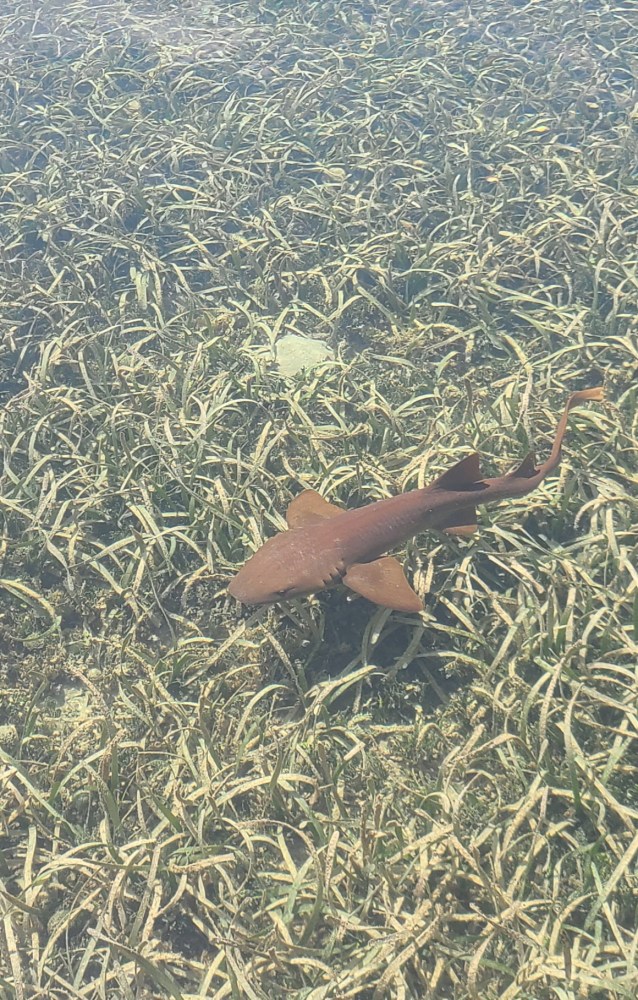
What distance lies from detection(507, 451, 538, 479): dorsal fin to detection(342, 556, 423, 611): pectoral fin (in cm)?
89

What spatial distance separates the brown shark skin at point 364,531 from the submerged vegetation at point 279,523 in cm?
39

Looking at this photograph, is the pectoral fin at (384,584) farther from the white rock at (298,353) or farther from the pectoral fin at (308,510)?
the white rock at (298,353)

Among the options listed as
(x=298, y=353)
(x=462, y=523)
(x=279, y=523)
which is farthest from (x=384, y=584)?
(x=298, y=353)

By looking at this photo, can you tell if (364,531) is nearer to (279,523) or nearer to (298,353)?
(279,523)

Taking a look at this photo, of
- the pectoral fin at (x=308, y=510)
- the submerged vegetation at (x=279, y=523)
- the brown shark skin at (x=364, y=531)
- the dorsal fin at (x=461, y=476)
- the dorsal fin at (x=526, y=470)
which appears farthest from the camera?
the pectoral fin at (x=308, y=510)

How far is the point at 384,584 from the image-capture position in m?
4.20

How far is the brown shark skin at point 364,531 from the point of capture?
404cm

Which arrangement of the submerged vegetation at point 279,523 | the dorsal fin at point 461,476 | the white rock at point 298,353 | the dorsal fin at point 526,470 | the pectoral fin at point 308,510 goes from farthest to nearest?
the white rock at point 298,353 < the pectoral fin at point 308,510 < the dorsal fin at point 526,470 < the dorsal fin at point 461,476 < the submerged vegetation at point 279,523

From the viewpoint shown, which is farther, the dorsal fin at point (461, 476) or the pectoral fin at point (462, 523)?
the pectoral fin at point (462, 523)

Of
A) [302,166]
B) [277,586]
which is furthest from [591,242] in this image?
[277,586]

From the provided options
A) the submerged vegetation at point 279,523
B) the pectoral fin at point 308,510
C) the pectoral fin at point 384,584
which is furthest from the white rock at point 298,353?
the pectoral fin at point 384,584

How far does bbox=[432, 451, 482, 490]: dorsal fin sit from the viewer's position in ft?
14.0

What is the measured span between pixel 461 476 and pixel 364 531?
2.16ft

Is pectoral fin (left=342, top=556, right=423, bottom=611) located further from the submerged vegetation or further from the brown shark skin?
the submerged vegetation
